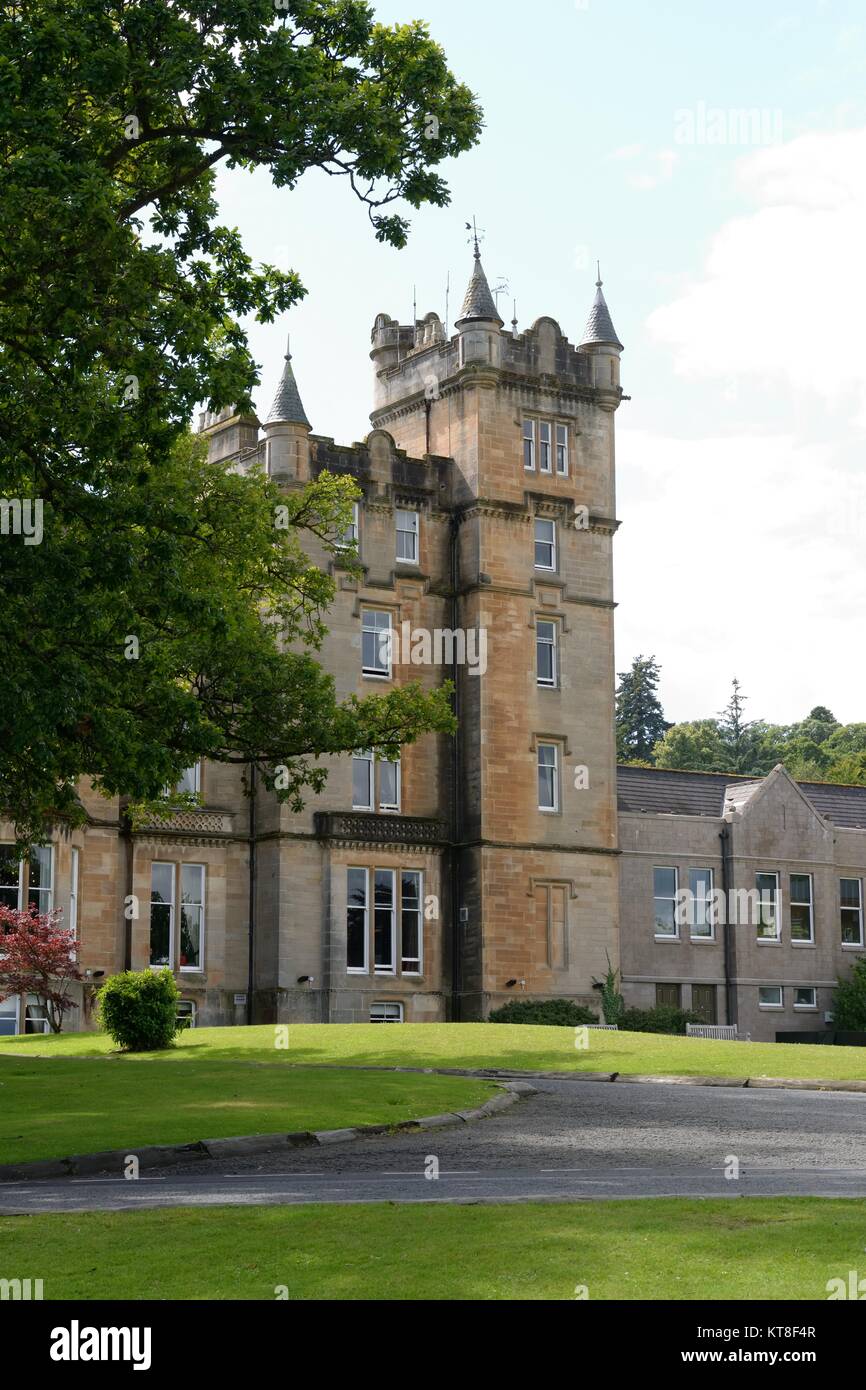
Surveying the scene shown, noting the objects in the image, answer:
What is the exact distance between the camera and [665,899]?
51438 mm

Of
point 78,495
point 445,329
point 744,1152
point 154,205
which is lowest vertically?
point 744,1152

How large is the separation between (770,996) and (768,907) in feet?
8.92

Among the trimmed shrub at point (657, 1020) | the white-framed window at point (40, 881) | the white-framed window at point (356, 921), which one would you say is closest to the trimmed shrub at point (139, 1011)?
the white-framed window at point (40, 881)

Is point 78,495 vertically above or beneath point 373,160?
beneath

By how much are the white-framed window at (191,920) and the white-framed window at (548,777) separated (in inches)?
397

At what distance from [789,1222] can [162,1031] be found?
2090 centimetres

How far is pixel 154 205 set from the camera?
22.9 meters

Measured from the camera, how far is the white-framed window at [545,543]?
49344mm

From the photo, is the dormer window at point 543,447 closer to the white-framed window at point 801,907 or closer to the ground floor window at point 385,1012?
the white-framed window at point 801,907
